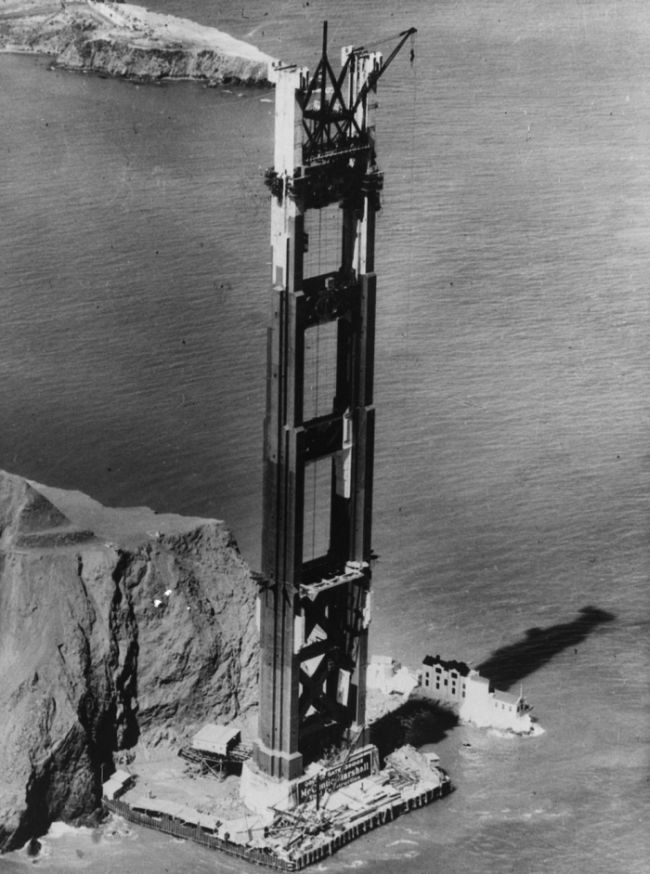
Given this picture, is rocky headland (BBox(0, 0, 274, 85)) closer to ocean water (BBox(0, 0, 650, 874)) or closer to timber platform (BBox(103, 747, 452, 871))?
ocean water (BBox(0, 0, 650, 874))

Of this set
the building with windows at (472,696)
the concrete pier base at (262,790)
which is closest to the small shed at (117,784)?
the concrete pier base at (262,790)

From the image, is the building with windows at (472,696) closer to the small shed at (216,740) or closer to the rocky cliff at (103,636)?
the rocky cliff at (103,636)

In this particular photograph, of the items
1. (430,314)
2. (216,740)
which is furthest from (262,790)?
(430,314)

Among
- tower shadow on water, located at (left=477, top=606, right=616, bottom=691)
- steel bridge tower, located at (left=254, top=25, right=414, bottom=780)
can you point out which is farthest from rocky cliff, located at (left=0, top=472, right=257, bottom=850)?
tower shadow on water, located at (left=477, top=606, right=616, bottom=691)

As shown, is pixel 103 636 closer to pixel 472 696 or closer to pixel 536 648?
pixel 472 696

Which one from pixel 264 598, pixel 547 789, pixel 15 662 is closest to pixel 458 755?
pixel 547 789

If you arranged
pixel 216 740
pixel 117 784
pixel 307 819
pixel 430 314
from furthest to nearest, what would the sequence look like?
1. pixel 430 314
2. pixel 216 740
3. pixel 117 784
4. pixel 307 819

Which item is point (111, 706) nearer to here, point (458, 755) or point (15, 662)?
point (15, 662)
